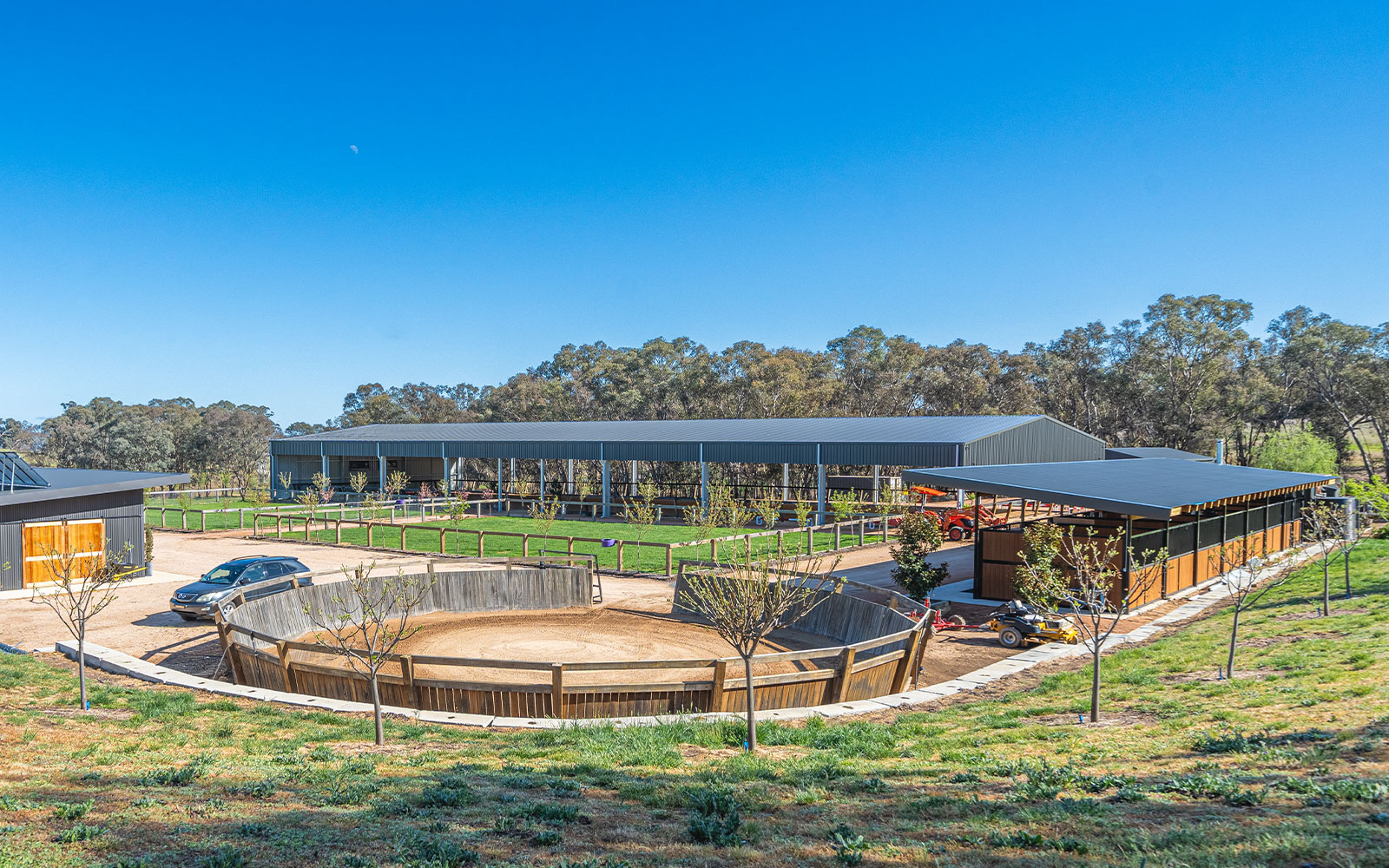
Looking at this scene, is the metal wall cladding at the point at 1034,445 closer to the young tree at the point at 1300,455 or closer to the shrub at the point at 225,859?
the young tree at the point at 1300,455

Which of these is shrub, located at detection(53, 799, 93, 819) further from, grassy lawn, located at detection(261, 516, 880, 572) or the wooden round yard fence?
grassy lawn, located at detection(261, 516, 880, 572)

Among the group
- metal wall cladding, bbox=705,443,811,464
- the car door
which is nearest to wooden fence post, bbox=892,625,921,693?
the car door

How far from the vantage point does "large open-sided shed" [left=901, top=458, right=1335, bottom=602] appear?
19.5 m

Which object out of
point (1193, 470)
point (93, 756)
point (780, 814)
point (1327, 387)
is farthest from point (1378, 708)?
point (1327, 387)

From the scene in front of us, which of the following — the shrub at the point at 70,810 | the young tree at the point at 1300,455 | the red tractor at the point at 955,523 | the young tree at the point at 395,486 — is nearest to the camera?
the shrub at the point at 70,810

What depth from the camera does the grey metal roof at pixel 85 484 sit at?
2155 centimetres

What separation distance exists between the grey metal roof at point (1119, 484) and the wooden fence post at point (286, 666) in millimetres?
15561

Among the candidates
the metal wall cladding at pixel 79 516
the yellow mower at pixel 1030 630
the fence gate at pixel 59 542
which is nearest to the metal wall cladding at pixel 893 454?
the yellow mower at pixel 1030 630

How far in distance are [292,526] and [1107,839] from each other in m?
39.6

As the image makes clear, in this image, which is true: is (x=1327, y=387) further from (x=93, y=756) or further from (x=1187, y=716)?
(x=93, y=756)

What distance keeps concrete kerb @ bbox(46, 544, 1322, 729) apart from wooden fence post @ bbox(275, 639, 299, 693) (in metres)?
0.17

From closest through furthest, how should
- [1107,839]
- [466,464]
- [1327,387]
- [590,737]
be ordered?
[1107,839]
[590,737]
[1327,387]
[466,464]

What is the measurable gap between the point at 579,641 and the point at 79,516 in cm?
1693

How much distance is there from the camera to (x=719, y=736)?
31.8 ft
